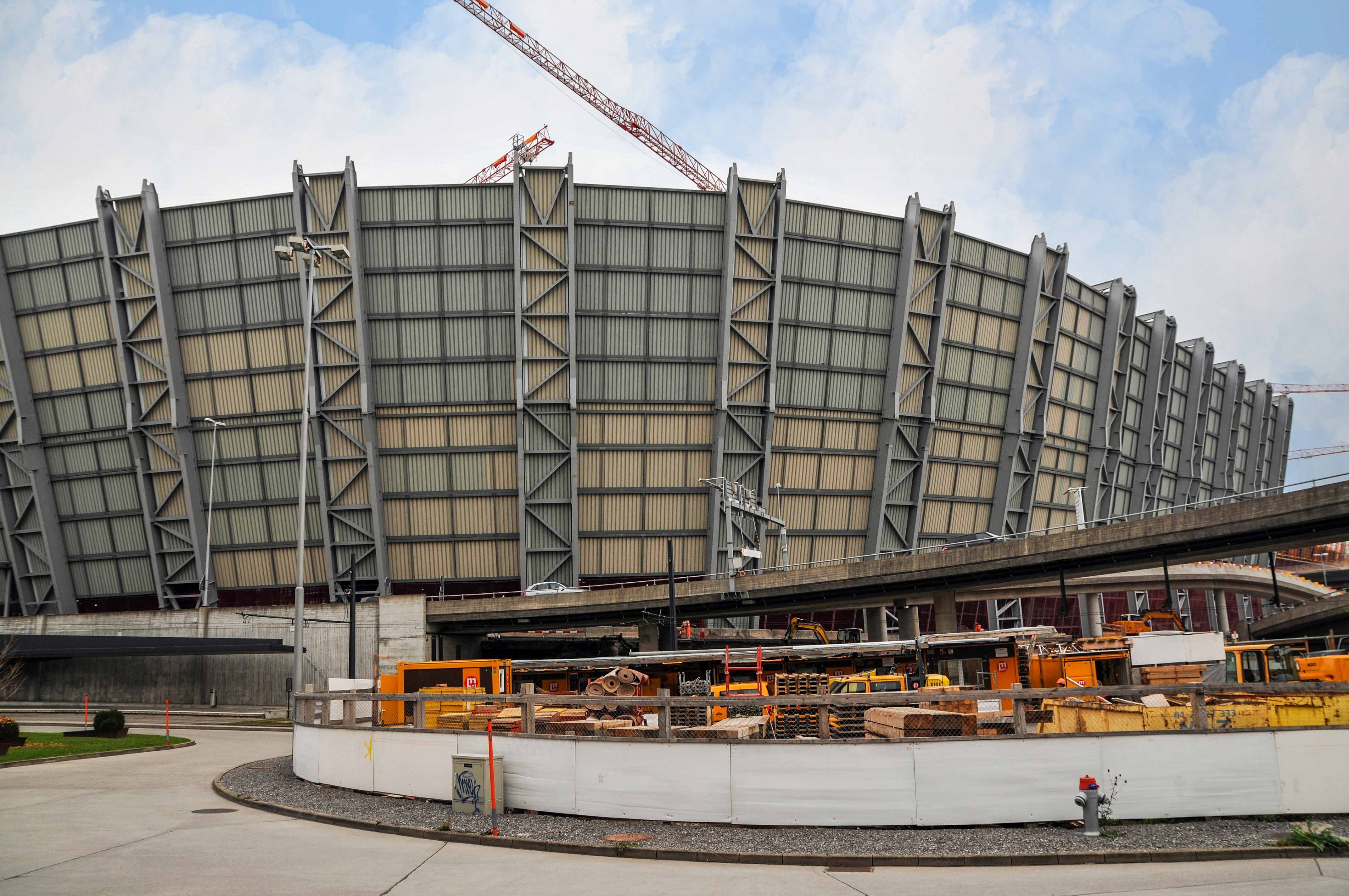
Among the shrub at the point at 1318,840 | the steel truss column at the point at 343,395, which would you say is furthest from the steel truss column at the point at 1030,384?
the shrub at the point at 1318,840

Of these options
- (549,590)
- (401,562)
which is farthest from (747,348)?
(401,562)

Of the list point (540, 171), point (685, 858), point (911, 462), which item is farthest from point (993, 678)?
point (540, 171)

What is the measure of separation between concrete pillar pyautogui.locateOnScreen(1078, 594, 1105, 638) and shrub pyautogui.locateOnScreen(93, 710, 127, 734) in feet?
165

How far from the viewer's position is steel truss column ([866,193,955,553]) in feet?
165

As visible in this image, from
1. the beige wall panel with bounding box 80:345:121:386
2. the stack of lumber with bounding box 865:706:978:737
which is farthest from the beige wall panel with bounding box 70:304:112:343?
the stack of lumber with bounding box 865:706:978:737

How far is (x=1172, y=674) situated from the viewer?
67.1 feet

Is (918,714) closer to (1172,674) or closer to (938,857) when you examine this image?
(938,857)

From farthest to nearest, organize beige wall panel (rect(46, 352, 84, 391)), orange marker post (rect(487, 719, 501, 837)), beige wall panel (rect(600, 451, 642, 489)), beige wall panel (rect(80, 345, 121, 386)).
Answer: beige wall panel (rect(600, 451, 642, 489)) → beige wall panel (rect(46, 352, 84, 391)) → beige wall panel (rect(80, 345, 121, 386)) → orange marker post (rect(487, 719, 501, 837))

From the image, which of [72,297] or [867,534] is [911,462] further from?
[72,297]

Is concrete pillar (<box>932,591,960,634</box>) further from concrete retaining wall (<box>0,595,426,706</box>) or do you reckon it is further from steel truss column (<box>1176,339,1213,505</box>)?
steel truss column (<box>1176,339,1213,505</box>)

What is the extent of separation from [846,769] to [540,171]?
39.1 metres

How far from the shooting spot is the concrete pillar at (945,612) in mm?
43188

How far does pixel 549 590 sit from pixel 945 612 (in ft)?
64.4

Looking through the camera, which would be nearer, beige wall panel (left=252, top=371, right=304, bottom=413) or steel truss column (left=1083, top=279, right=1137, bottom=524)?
beige wall panel (left=252, top=371, right=304, bottom=413)
